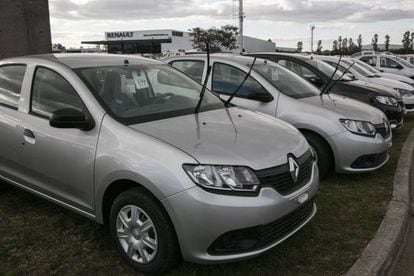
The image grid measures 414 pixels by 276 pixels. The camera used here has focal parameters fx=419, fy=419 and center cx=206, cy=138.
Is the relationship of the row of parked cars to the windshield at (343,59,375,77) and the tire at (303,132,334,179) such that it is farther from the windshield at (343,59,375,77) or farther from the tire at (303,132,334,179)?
the windshield at (343,59,375,77)

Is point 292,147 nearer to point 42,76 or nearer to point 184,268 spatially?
point 184,268

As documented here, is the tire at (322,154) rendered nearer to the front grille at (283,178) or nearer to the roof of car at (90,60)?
the front grille at (283,178)

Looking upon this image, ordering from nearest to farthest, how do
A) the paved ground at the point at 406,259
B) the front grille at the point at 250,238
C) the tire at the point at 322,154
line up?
1. the front grille at the point at 250,238
2. the paved ground at the point at 406,259
3. the tire at the point at 322,154

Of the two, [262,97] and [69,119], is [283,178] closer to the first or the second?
[69,119]

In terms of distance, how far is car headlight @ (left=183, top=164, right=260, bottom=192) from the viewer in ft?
9.33

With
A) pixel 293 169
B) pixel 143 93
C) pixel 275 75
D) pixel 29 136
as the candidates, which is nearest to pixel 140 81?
pixel 143 93

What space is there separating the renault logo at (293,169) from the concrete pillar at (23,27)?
5348 millimetres

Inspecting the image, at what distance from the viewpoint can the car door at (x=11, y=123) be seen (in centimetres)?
408

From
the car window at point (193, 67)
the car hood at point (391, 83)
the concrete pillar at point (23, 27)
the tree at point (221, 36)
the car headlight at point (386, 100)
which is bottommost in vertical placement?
the car headlight at point (386, 100)

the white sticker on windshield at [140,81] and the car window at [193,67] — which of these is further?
the car window at [193,67]

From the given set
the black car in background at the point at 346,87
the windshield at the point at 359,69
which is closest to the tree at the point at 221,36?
the windshield at the point at 359,69

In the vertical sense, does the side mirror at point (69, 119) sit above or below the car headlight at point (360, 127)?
above

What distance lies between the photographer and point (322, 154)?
5.27 metres

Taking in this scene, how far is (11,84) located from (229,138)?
2555 mm
